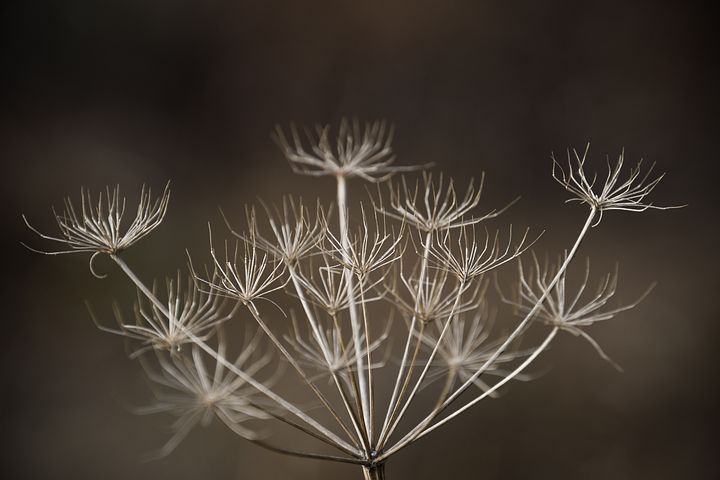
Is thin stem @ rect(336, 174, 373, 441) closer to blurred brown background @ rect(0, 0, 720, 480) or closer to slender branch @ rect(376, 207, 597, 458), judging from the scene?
slender branch @ rect(376, 207, 597, 458)

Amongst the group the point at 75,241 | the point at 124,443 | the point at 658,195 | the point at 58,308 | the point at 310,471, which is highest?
the point at 658,195

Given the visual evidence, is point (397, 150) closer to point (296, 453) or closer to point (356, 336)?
point (356, 336)

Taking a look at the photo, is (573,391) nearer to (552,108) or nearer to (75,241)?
(552,108)

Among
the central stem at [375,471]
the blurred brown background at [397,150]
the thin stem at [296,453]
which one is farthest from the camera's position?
the blurred brown background at [397,150]

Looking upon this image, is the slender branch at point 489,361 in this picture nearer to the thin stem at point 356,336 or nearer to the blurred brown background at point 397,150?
the thin stem at point 356,336

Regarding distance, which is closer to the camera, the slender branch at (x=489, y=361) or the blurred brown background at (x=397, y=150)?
Result: the slender branch at (x=489, y=361)

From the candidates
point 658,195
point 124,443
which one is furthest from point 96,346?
point 658,195

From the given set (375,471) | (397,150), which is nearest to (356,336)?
(375,471)

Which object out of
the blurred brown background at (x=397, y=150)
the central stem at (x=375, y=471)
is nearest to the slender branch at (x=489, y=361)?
the central stem at (x=375, y=471)
